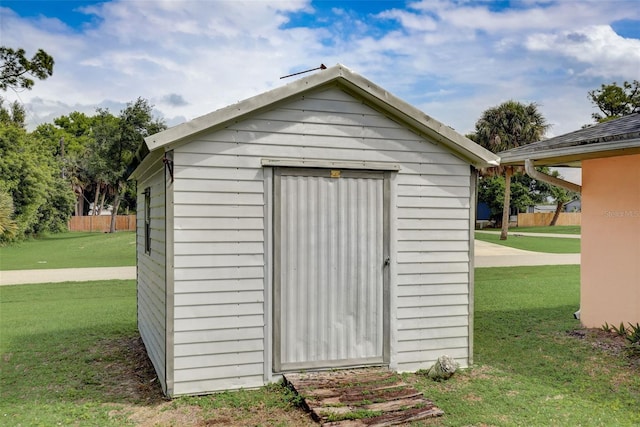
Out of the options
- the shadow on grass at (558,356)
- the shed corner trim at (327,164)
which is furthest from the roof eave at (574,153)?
the shadow on grass at (558,356)

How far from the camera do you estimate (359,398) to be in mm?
4484

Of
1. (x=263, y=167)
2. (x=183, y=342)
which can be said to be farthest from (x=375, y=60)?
(x=183, y=342)

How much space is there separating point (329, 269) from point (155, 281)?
1966 millimetres

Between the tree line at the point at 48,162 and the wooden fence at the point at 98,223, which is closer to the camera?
the tree line at the point at 48,162

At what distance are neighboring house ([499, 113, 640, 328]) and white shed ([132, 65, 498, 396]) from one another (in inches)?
82.0

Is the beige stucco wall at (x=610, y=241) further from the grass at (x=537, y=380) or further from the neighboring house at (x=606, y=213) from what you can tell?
the grass at (x=537, y=380)

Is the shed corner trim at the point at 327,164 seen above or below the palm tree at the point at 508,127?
below

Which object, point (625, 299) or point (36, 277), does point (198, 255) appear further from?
point (36, 277)

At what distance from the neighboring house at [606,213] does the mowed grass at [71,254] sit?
1379cm

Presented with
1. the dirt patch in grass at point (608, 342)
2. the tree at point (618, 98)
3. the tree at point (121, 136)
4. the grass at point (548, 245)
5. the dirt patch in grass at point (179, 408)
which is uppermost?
the tree at point (618, 98)

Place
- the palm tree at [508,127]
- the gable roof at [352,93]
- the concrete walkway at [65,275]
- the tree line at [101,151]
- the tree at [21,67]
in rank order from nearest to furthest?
the gable roof at [352,93] → the concrete walkway at [65,275] → the tree at [21,67] → the tree line at [101,151] → the palm tree at [508,127]

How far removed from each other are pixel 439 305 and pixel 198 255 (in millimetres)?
2673

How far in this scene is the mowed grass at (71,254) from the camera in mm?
16859

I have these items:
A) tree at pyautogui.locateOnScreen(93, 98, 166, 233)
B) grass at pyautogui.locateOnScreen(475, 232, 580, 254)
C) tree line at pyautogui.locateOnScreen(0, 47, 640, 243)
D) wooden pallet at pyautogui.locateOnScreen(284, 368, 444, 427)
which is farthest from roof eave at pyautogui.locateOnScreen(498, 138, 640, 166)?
tree at pyautogui.locateOnScreen(93, 98, 166, 233)
